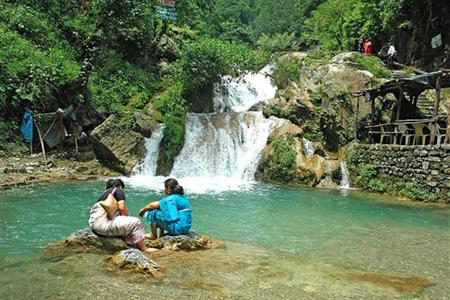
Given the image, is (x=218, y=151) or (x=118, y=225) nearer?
(x=118, y=225)

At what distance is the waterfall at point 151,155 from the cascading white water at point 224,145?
1069mm

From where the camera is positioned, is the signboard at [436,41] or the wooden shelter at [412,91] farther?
the signboard at [436,41]

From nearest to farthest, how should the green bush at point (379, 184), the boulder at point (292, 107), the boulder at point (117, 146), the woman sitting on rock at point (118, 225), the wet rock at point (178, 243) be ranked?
the woman sitting on rock at point (118, 225), the wet rock at point (178, 243), the green bush at point (379, 184), the boulder at point (117, 146), the boulder at point (292, 107)

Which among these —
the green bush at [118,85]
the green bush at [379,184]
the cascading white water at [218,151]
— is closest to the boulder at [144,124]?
the cascading white water at [218,151]

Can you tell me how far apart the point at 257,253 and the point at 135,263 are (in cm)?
238

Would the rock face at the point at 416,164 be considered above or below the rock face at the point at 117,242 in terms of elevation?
above

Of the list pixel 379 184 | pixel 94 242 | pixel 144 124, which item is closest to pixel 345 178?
pixel 379 184

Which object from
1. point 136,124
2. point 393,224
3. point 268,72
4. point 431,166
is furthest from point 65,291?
point 268,72

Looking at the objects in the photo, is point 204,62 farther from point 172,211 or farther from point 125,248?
point 125,248

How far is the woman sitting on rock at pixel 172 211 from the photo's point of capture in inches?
Answer: 255

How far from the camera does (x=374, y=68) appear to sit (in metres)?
22.4

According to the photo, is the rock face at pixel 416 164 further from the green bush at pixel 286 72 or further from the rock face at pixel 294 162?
the green bush at pixel 286 72

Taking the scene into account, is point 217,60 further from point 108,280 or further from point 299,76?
point 108,280

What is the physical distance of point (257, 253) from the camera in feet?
22.2
